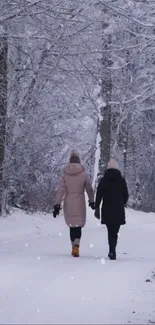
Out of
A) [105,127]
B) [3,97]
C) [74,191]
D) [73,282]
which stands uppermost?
[3,97]

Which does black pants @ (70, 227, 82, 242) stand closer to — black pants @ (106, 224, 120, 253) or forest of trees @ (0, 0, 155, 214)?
black pants @ (106, 224, 120, 253)

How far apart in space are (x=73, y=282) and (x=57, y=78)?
39.7 feet

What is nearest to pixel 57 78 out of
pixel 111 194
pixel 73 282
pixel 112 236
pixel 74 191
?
pixel 74 191

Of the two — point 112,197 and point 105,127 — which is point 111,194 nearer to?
point 112,197

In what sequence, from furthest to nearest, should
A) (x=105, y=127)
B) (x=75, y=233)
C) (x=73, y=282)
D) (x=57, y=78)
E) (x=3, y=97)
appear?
(x=105, y=127) < (x=57, y=78) < (x=3, y=97) < (x=75, y=233) < (x=73, y=282)

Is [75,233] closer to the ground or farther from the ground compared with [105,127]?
closer to the ground

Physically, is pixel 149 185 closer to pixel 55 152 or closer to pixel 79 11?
pixel 55 152

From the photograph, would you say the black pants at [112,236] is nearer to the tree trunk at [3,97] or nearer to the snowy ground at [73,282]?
the snowy ground at [73,282]

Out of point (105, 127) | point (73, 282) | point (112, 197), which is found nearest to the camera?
point (73, 282)

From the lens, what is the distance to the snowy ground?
8586mm

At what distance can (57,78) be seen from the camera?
22281 mm

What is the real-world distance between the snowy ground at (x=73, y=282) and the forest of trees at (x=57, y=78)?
4.47 metres

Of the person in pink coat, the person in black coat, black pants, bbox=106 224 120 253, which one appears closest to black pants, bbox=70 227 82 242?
the person in pink coat

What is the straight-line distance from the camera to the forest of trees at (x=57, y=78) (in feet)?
61.8
